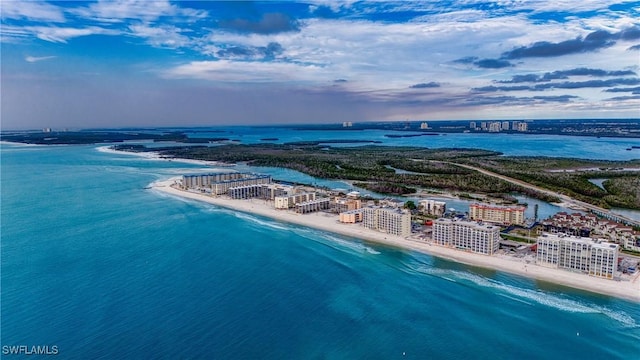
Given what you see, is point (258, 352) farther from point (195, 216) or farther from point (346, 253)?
point (195, 216)

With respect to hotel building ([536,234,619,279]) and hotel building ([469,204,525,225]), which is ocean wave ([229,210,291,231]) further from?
hotel building ([536,234,619,279])

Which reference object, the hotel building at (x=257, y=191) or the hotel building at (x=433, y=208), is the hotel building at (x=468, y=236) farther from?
the hotel building at (x=257, y=191)

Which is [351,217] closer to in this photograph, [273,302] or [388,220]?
[388,220]

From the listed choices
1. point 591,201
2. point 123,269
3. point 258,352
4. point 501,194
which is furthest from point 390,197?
point 258,352

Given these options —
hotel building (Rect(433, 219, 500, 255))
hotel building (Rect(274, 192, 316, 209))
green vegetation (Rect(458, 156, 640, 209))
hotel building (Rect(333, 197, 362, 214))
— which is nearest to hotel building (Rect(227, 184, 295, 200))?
hotel building (Rect(274, 192, 316, 209))

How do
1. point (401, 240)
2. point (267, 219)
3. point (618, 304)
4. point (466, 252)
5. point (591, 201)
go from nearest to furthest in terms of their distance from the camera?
1. point (618, 304)
2. point (466, 252)
3. point (401, 240)
4. point (267, 219)
5. point (591, 201)

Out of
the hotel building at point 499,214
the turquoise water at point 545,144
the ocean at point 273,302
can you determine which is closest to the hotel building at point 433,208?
the hotel building at point 499,214
